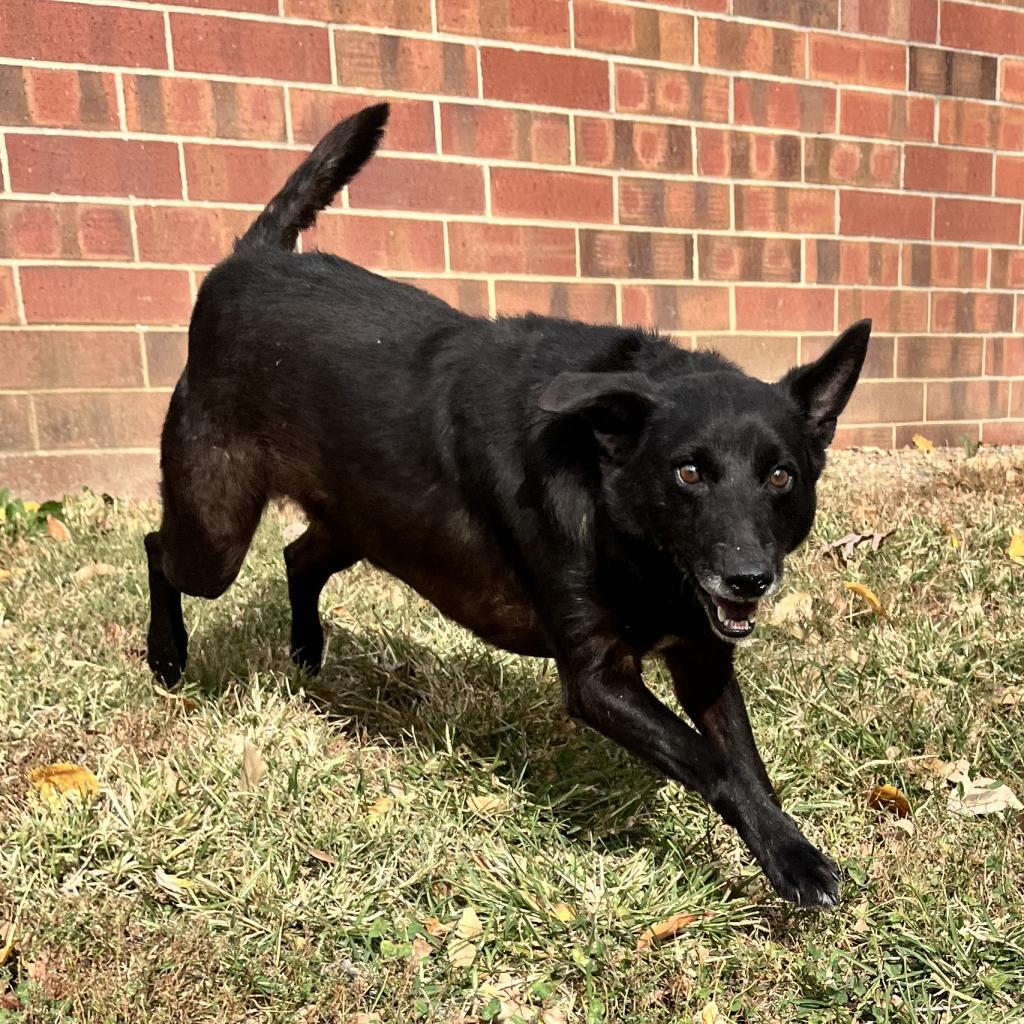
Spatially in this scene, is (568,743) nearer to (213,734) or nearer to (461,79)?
(213,734)

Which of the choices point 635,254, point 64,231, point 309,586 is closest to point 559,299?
point 635,254

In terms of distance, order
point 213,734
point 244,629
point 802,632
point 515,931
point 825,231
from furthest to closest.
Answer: point 825,231 → point 244,629 → point 802,632 → point 213,734 → point 515,931

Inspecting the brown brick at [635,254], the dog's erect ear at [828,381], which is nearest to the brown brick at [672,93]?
the brown brick at [635,254]

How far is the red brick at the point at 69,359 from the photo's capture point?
493 centimetres

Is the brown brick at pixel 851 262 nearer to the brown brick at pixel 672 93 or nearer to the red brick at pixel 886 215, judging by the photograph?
the red brick at pixel 886 215

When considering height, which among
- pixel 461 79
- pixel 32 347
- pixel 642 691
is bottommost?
pixel 642 691

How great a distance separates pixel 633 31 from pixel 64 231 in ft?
9.92

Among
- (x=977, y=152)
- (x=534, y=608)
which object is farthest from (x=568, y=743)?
(x=977, y=152)

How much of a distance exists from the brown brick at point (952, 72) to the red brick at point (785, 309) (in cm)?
139

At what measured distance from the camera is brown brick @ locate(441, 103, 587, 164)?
17.8 ft

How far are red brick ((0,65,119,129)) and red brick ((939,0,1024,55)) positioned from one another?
478cm

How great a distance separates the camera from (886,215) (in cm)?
655

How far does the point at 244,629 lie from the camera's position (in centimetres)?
375

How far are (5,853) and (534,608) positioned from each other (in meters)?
1.27
